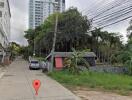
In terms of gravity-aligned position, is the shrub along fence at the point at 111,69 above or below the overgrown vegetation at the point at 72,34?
below

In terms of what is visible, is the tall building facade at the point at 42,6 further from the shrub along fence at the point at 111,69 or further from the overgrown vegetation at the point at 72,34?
the overgrown vegetation at the point at 72,34

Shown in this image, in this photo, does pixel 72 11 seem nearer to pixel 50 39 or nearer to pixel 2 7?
pixel 50 39

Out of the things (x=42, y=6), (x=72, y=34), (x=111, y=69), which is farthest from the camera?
(x=72, y=34)

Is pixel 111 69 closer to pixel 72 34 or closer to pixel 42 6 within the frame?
pixel 42 6

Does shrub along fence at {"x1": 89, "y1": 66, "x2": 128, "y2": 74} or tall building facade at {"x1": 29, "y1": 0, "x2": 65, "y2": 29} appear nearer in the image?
tall building facade at {"x1": 29, "y1": 0, "x2": 65, "y2": 29}

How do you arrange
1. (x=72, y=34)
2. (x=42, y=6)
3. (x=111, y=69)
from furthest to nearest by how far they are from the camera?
(x=72, y=34) → (x=111, y=69) → (x=42, y=6)

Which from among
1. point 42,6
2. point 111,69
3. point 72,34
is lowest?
point 111,69

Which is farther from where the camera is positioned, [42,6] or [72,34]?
[72,34]

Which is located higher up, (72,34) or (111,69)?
(72,34)

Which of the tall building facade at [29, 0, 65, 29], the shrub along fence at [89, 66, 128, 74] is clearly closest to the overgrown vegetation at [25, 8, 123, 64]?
the tall building facade at [29, 0, 65, 29]

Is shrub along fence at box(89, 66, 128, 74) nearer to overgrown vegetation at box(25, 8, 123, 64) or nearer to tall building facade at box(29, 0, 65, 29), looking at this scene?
tall building facade at box(29, 0, 65, 29)

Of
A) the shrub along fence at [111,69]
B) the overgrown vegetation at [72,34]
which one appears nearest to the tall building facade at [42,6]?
the shrub along fence at [111,69]

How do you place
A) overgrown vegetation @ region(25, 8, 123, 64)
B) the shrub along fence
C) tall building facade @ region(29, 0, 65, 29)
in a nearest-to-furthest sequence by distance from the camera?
tall building facade @ region(29, 0, 65, 29) < the shrub along fence < overgrown vegetation @ region(25, 8, 123, 64)

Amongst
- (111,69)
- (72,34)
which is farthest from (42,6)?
(72,34)
